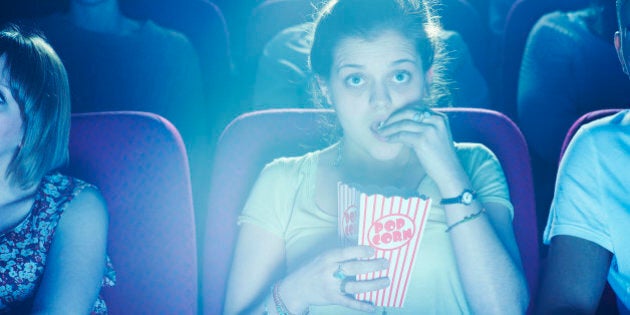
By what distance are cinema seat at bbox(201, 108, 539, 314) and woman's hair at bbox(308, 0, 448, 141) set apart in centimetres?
18

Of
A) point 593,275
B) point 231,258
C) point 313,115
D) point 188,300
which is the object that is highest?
point 313,115

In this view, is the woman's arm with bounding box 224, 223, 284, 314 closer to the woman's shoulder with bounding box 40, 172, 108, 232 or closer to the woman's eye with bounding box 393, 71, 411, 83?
the woman's shoulder with bounding box 40, 172, 108, 232

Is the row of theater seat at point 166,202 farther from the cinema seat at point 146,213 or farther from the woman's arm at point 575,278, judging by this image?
the woman's arm at point 575,278

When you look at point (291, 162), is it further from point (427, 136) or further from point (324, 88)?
point (427, 136)

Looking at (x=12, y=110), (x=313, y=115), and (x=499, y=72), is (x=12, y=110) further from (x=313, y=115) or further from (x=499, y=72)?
(x=499, y=72)

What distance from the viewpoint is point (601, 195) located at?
135 cm

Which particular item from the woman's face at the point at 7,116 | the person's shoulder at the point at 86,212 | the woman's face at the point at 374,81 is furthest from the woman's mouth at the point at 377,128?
the woman's face at the point at 7,116

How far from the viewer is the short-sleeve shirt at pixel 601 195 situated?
4.34 feet

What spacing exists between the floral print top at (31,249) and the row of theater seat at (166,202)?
7 cm

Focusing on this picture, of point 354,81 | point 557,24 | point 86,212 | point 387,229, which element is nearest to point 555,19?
point 557,24

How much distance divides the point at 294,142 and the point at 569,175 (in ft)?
2.54

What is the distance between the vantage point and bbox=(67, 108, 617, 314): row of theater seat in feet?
4.94

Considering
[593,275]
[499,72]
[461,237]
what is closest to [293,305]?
[461,237]

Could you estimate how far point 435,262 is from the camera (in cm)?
140
